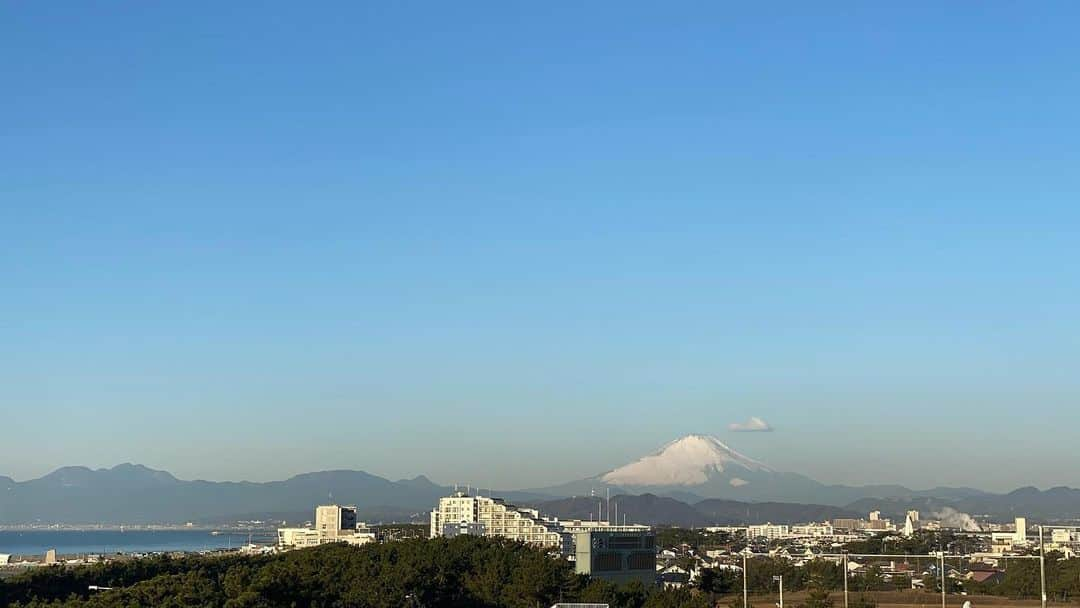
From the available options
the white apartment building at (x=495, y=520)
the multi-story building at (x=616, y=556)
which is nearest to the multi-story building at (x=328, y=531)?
the white apartment building at (x=495, y=520)

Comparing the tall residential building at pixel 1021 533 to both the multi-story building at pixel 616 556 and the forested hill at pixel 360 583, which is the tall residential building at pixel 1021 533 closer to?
the multi-story building at pixel 616 556

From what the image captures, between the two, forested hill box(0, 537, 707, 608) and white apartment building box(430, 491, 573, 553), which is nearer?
forested hill box(0, 537, 707, 608)

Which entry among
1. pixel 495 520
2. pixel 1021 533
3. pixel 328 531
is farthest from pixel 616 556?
pixel 1021 533

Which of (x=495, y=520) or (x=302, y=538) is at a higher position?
(x=495, y=520)

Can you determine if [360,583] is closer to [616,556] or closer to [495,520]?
[616,556]

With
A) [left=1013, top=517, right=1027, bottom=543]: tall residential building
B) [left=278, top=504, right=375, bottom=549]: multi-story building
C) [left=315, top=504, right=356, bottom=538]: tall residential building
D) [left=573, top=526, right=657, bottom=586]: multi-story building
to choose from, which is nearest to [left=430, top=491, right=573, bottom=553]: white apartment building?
[left=278, top=504, right=375, bottom=549]: multi-story building

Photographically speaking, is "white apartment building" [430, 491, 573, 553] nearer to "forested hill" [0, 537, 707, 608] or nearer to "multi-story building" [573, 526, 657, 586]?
"multi-story building" [573, 526, 657, 586]
